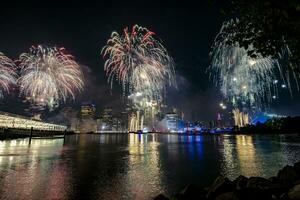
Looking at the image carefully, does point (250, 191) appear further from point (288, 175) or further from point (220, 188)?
point (288, 175)

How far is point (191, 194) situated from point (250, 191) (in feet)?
9.17

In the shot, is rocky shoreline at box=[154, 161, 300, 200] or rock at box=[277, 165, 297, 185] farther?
rock at box=[277, 165, 297, 185]

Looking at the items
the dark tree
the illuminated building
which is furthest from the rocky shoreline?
the illuminated building

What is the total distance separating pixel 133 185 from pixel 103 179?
3.16 meters

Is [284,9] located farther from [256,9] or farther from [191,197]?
[191,197]

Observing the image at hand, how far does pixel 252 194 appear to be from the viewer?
9.60m

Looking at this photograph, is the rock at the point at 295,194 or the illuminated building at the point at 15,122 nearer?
the rock at the point at 295,194

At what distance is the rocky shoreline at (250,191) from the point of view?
30.9 feet

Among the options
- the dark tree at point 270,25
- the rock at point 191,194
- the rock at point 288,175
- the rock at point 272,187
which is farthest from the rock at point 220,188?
the dark tree at point 270,25

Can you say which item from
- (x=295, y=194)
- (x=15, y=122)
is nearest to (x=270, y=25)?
(x=295, y=194)

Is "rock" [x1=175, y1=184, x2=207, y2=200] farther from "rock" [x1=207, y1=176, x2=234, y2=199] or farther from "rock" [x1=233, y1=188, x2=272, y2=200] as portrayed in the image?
"rock" [x1=233, y1=188, x2=272, y2=200]

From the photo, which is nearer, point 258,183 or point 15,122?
point 258,183

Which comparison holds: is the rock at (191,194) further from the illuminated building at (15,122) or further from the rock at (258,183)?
the illuminated building at (15,122)

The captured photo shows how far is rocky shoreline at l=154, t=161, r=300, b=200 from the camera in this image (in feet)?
30.9
